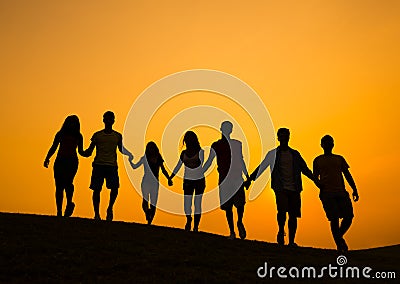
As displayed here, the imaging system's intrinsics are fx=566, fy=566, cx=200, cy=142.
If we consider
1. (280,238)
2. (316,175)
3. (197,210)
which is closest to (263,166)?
(316,175)

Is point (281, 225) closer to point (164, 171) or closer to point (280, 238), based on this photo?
point (280, 238)

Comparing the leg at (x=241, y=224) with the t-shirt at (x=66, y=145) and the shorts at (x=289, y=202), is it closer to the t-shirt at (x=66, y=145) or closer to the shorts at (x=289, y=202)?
the shorts at (x=289, y=202)

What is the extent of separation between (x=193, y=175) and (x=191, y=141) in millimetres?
1158

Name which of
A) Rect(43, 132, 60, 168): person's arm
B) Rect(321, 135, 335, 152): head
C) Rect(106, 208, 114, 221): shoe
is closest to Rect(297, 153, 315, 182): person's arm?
Rect(321, 135, 335, 152): head

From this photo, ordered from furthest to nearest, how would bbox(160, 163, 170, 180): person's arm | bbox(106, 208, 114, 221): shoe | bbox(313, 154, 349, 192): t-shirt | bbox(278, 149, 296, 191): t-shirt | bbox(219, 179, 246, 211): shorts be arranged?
bbox(160, 163, 170, 180): person's arm
bbox(106, 208, 114, 221): shoe
bbox(219, 179, 246, 211): shorts
bbox(278, 149, 296, 191): t-shirt
bbox(313, 154, 349, 192): t-shirt

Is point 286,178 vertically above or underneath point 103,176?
above

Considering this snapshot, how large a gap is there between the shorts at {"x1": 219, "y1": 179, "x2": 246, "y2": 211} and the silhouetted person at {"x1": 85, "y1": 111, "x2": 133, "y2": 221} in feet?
11.3

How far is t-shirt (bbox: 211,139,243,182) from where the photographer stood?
59.4 ft

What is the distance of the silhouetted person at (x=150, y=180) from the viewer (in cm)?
2030

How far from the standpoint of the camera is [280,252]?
16.4m

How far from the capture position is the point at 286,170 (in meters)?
17.6

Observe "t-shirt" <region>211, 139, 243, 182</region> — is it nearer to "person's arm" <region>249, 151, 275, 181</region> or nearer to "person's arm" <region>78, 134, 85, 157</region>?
"person's arm" <region>249, 151, 275, 181</region>

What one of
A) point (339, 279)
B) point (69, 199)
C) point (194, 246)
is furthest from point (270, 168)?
point (69, 199)

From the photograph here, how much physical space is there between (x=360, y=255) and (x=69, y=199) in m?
9.46
